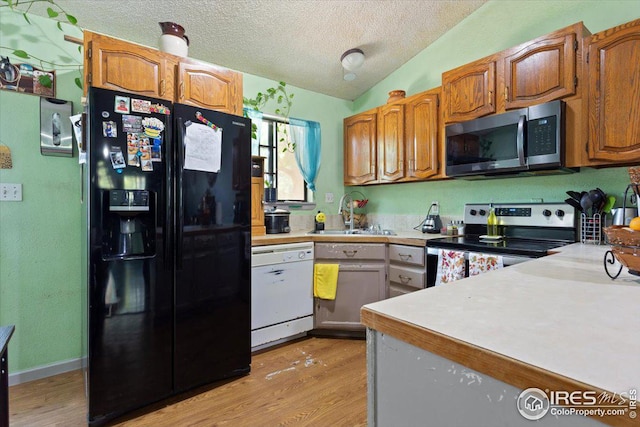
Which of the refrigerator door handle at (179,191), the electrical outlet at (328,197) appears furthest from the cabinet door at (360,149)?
the refrigerator door handle at (179,191)

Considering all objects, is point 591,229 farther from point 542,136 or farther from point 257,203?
point 257,203

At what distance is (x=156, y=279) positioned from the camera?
5.70ft

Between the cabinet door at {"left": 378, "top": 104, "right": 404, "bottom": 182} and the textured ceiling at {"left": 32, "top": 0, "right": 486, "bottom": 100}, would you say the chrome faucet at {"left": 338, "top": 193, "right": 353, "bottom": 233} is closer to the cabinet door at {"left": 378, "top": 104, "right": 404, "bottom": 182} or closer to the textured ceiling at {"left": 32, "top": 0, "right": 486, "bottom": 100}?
the cabinet door at {"left": 378, "top": 104, "right": 404, "bottom": 182}

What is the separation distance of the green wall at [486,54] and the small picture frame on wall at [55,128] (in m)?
2.56

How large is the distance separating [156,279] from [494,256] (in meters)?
2.01

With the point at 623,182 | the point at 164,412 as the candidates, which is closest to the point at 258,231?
the point at 164,412

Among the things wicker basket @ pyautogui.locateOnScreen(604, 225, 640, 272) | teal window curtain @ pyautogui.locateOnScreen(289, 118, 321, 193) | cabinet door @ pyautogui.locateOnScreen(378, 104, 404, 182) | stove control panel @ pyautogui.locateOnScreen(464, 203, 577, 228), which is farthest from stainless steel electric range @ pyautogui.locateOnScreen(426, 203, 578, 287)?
teal window curtain @ pyautogui.locateOnScreen(289, 118, 321, 193)

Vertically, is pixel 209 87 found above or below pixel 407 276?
above

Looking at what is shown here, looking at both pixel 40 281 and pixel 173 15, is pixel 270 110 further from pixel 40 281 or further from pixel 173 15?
pixel 40 281

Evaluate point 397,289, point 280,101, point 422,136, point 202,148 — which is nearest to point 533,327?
point 202,148

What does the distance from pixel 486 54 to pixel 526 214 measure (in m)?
1.41

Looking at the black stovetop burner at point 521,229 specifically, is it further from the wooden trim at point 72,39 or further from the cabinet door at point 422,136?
the wooden trim at point 72,39

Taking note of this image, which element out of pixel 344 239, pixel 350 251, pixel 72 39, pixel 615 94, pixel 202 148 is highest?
pixel 72 39

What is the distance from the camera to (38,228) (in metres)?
2.07
